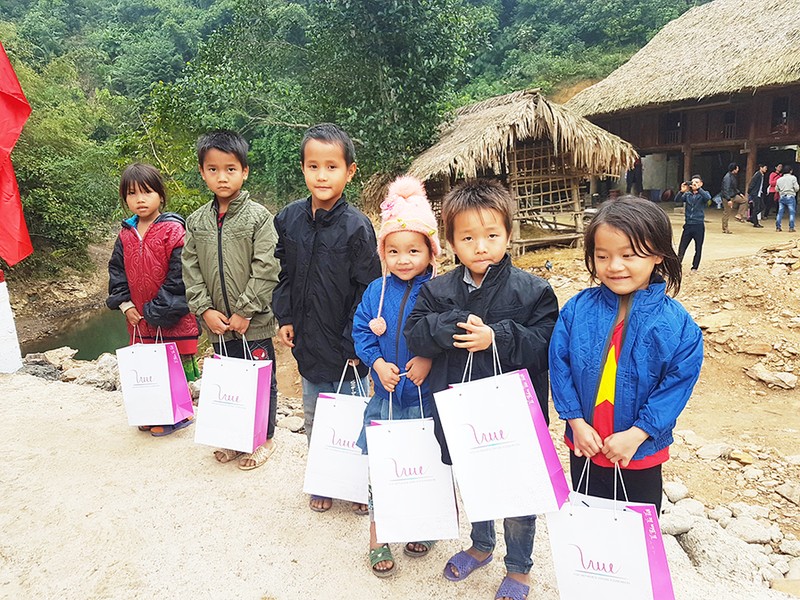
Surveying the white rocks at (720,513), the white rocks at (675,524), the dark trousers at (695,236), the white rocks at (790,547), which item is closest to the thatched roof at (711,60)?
the dark trousers at (695,236)

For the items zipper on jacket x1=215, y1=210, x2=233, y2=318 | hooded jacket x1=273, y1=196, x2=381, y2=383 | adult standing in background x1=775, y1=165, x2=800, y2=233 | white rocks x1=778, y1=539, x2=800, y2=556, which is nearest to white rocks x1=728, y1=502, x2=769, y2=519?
white rocks x1=778, y1=539, x2=800, y2=556

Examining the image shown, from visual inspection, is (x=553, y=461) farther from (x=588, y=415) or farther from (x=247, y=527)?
(x=247, y=527)

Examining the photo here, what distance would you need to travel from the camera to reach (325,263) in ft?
7.25

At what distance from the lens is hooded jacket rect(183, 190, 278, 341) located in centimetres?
251

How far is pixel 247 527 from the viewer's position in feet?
7.51

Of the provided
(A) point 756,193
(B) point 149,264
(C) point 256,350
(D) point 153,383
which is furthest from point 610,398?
(A) point 756,193

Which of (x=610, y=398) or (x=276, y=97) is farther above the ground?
(x=276, y=97)

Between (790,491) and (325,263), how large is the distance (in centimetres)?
350

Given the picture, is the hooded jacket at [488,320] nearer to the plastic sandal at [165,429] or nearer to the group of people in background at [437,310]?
the group of people in background at [437,310]

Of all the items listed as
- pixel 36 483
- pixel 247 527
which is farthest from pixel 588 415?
pixel 36 483

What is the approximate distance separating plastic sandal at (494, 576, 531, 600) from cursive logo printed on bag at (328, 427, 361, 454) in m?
0.69

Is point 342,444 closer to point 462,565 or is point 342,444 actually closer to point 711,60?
point 462,565

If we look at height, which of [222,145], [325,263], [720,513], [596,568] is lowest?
[720,513]

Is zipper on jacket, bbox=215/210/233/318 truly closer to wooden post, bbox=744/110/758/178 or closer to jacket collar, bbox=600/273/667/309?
jacket collar, bbox=600/273/667/309
